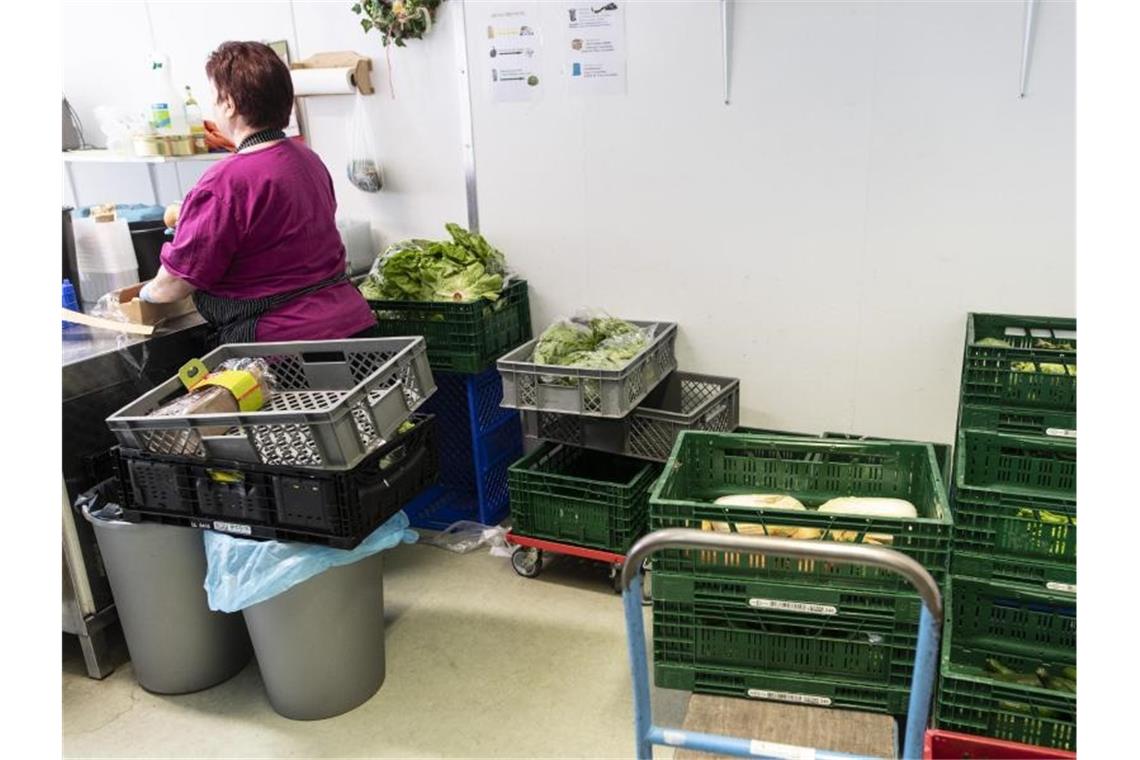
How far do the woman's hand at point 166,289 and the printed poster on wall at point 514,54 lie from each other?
1.41 metres

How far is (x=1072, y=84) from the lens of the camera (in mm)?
2561

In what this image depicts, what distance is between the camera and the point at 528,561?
312cm

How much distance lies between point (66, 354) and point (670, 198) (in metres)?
2.04

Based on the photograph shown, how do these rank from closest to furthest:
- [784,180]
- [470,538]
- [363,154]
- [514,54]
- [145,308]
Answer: [145,308]
[784,180]
[514,54]
[470,538]
[363,154]

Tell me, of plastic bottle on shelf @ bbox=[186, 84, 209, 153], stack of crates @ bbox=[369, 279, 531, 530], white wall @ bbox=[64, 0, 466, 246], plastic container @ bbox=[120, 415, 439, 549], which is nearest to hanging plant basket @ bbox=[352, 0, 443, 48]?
white wall @ bbox=[64, 0, 466, 246]

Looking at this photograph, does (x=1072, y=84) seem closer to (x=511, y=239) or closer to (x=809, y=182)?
(x=809, y=182)

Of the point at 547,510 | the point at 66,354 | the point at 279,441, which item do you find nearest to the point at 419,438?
the point at 279,441

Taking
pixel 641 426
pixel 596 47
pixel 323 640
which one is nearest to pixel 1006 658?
pixel 641 426

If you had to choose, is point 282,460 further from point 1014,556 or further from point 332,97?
point 332,97

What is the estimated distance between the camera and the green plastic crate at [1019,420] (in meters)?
2.44

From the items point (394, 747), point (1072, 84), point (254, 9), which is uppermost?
point (254, 9)

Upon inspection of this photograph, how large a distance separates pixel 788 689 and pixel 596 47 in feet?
7.47

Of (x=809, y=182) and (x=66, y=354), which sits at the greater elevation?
(x=809, y=182)

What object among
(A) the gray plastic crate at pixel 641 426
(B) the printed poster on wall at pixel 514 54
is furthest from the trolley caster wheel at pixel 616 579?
(B) the printed poster on wall at pixel 514 54
